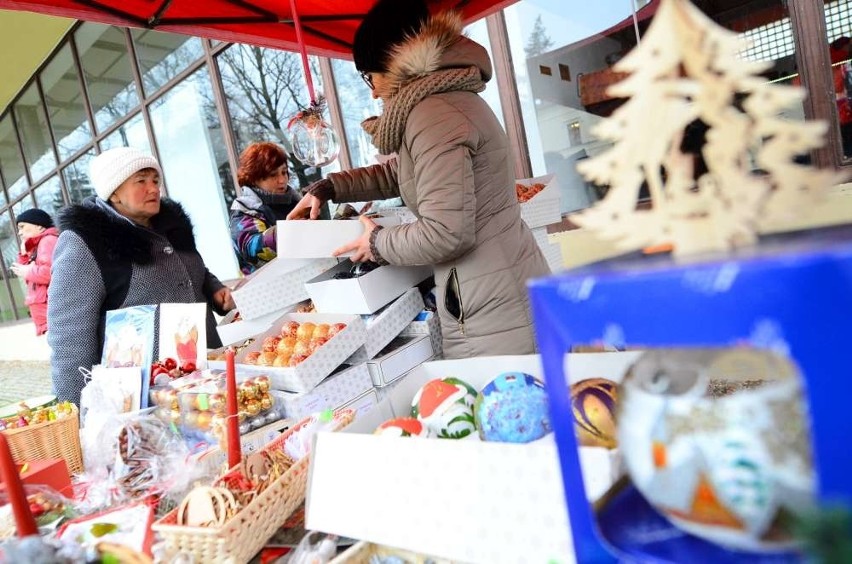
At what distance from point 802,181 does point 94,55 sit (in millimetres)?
9912

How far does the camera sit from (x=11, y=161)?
12.2 metres

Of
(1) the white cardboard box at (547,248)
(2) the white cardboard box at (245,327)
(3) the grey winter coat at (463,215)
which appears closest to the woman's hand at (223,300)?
(2) the white cardboard box at (245,327)

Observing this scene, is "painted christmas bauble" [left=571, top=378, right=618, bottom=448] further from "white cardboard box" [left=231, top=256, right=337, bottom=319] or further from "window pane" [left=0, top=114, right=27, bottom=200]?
"window pane" [left=0, top=114, right=27, bottom=200]

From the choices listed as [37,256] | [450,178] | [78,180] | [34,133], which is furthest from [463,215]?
[34,133]

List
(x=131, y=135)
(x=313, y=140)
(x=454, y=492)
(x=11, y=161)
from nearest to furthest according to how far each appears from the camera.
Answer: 1. (x=454, y=492)
2. (x=313, y=140)
3. (x=131, y=135)
4. (x=11, y=161)

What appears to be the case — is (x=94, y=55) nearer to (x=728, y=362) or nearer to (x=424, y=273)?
(x=424, y=273)

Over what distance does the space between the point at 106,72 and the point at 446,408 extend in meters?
9.18

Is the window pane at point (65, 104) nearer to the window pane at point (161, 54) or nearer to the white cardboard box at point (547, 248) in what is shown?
the window pane at point (161, 54)

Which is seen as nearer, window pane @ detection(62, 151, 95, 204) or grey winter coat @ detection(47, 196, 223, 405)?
grey winter coat @ detection(47, 196, 223, 405)

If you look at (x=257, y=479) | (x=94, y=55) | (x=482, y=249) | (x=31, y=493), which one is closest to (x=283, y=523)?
(x=257, y=479)

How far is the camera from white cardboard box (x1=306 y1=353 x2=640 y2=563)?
2.47 feet

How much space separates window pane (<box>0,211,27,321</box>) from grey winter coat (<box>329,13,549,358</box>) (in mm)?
13693

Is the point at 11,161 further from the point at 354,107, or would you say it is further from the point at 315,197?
the point at 315,197

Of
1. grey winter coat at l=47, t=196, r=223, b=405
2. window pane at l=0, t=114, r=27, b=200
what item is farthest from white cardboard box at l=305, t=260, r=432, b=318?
window pane at l=0, t=114, r=27, b=200
